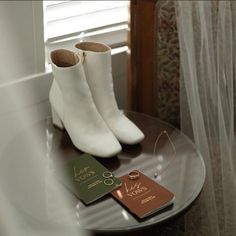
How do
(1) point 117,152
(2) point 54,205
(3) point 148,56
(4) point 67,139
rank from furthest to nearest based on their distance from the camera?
(3) point 148,56 < (4) point 67,139 < (1) point 117,152 < (2) point 54,205

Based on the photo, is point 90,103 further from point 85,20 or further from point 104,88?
point 85,20

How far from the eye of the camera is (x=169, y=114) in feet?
4.22

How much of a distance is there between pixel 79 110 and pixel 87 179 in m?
0.17

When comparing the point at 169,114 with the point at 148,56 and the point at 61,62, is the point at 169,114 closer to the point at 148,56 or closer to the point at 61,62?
the point at 148,56

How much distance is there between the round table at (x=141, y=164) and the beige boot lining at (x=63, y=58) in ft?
0.57

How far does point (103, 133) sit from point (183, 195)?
0.23m

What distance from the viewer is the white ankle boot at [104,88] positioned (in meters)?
1.00

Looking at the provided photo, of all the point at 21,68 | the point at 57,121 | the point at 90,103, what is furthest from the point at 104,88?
the point at 21,68

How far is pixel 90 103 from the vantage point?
3.29ft

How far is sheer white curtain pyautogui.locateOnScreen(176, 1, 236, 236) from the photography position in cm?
111

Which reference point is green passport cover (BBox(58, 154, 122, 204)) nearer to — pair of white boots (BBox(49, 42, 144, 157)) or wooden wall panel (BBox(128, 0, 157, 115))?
pair of white boots (BBox(49, 42, 144, 157))

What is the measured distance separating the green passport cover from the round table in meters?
0.01

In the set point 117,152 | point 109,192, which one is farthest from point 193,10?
point 109,192

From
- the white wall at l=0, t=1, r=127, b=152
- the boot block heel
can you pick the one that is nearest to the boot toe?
the boot block heel
